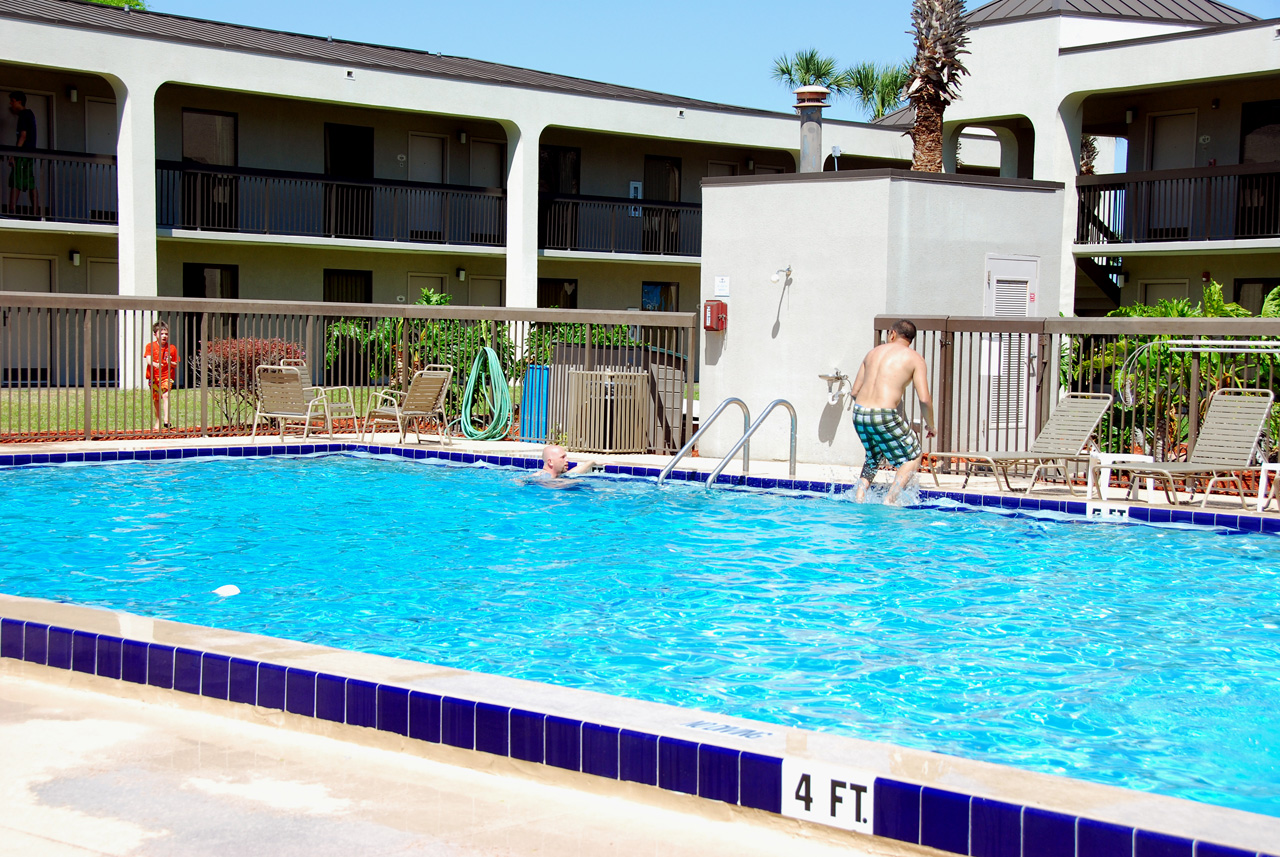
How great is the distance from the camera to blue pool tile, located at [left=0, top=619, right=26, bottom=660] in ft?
18.5

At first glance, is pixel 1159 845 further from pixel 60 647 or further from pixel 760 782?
pixel 60 647

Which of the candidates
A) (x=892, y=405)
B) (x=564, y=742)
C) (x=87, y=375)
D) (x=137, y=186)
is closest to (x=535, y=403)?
(x=87, y=375)

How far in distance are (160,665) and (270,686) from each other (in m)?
0.58

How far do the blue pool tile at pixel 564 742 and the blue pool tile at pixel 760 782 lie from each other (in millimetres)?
580

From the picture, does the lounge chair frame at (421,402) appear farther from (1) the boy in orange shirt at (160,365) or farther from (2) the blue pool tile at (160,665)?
(2) the blue pool tile at (160,665)

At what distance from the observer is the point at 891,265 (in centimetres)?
1353

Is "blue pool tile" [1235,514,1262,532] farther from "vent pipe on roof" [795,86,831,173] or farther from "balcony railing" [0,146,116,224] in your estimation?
"balcony railing" [0,146,116,224]

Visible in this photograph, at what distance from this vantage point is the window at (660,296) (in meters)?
32.9

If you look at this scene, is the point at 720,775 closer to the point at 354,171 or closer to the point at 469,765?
the point at 469,765

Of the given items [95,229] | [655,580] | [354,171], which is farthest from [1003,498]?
[354,171]

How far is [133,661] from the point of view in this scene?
209 inches

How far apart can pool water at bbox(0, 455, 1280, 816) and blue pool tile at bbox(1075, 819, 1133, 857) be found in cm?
158

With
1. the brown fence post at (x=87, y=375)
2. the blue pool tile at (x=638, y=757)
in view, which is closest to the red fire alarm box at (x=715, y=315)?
the brown fence post at (x=87, y=375)

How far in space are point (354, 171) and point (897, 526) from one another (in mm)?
20431
